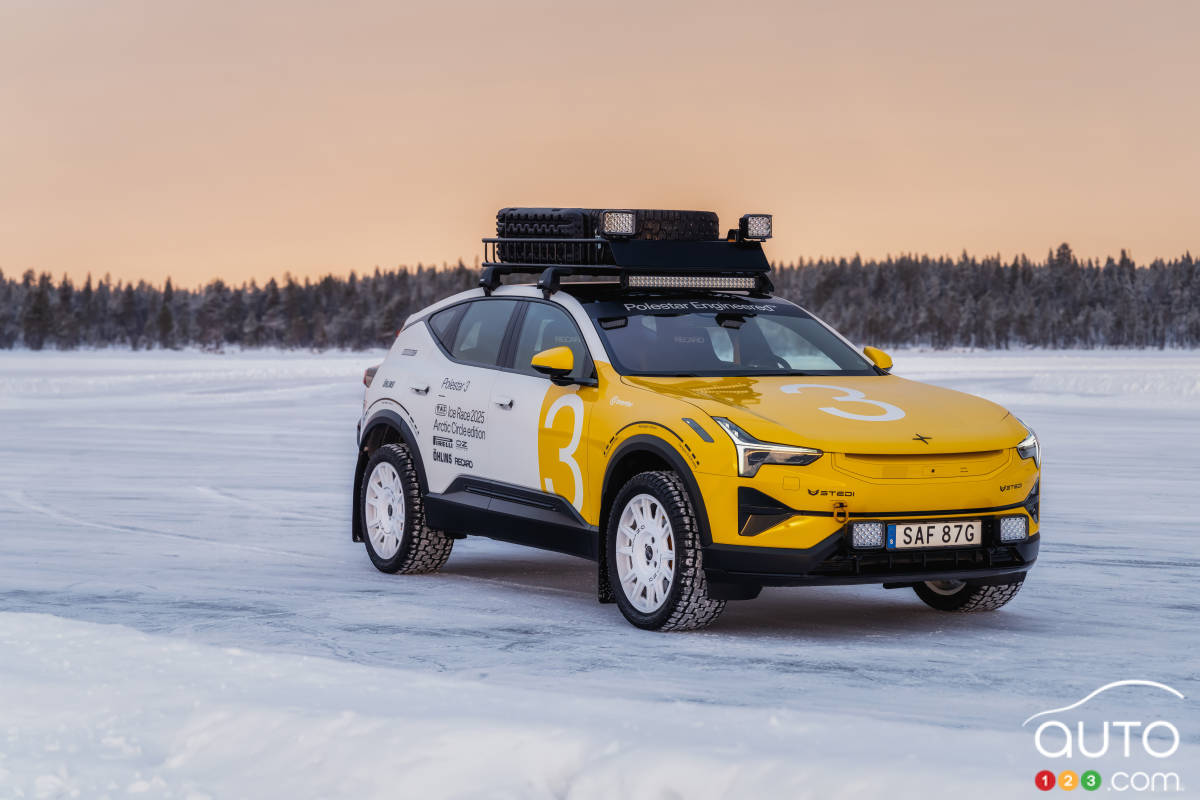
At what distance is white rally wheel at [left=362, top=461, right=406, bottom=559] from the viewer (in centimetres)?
1088

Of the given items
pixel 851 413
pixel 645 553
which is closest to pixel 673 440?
pixel 645 553

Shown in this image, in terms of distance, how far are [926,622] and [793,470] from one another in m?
1.64

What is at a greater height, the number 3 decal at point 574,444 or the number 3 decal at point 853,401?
the number 3 decal at point 853,401

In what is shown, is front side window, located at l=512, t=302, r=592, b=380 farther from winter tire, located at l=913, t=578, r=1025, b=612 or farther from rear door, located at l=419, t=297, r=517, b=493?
winter tire, located at l=913, t=578, r=1025, b=612

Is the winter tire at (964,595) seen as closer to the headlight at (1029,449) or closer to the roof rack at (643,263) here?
the headlight at (1029,449)

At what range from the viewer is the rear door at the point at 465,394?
10000mm

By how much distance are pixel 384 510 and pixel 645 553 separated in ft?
9.74

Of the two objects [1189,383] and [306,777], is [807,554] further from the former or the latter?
[1189,383]

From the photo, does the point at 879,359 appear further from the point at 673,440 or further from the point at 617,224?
the point at 673,440

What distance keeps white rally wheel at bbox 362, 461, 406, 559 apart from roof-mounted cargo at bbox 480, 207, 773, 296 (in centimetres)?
143

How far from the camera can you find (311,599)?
975 cm

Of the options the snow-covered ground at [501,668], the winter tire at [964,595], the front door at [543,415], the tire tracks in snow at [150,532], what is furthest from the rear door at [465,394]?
the winter tire at [964,595]

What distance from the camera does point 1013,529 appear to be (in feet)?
27.8

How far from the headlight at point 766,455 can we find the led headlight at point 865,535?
0.39 m
